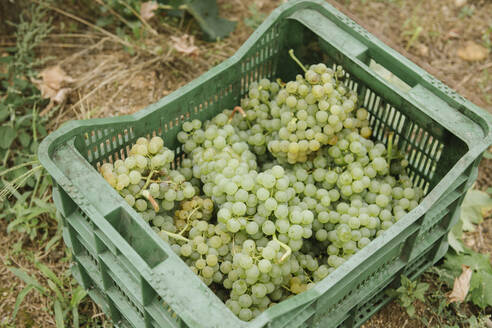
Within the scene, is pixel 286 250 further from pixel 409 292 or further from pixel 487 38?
pixel 487 38

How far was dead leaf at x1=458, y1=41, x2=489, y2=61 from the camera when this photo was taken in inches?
121

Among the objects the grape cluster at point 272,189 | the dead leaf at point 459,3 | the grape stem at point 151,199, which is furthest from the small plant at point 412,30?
the grape stem at point 151,199

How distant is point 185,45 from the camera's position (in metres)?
2.75

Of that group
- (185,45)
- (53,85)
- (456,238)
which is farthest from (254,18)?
(456,238)

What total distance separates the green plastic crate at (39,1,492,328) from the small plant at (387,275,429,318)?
0.04 metres

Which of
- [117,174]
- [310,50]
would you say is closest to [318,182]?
[310,50]

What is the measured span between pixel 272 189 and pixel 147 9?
4.88 feet

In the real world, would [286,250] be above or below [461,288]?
above

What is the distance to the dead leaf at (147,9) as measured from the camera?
2.87m

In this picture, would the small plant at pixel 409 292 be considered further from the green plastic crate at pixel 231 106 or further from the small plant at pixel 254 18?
the small plant at pixel 254 18

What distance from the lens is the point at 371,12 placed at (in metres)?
3.22

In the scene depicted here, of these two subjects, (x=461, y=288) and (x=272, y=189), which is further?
(x=461, y=288)

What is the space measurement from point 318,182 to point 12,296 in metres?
1.22

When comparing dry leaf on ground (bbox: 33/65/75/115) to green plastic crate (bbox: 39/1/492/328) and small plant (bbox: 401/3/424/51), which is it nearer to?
green plastic crate (bbox: 39/1/492/328)
